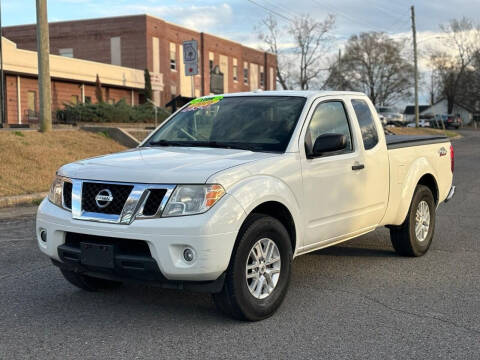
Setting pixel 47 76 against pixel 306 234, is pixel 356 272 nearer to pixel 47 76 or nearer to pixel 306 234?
pixel 306 234

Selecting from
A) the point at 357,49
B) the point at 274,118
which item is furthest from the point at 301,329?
the point at 357,49

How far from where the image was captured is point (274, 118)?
17.8 ft

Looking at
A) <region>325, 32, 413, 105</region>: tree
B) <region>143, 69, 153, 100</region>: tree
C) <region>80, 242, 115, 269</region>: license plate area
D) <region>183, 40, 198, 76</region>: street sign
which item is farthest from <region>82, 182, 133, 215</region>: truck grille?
<region>325, 32, 413, 105</region>: tree

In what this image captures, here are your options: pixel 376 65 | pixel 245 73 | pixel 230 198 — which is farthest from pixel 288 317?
pixel 376 65

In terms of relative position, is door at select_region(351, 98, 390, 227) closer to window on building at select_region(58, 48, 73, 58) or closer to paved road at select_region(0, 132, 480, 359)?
paved road at select_region(0, 132, 480, 359)

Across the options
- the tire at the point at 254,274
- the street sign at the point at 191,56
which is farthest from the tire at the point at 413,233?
the street sign at the point at 191,56

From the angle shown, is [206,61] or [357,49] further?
[357,49]

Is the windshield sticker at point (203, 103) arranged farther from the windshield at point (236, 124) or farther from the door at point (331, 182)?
the door at point (331, 182)

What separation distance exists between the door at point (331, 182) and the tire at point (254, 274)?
18.4 inches

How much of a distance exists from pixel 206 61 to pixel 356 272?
49.0 m

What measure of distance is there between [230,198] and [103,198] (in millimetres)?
925

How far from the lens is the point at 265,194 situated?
14.9ft

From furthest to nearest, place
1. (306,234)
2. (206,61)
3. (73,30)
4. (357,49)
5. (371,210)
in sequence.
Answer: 1. (357,49)
2. (206,61)
3. (73,30)
4. (371,210)
5. (306,234)

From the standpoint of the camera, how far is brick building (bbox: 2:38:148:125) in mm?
33969
